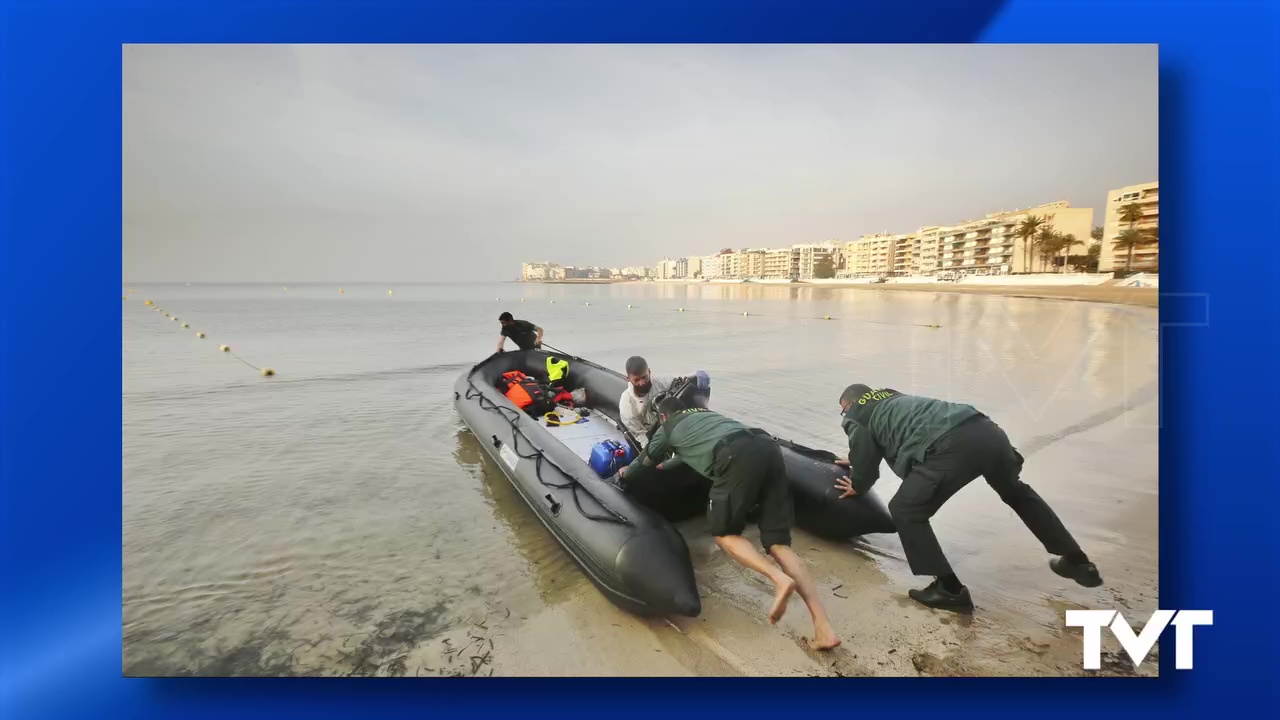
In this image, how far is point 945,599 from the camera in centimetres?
175

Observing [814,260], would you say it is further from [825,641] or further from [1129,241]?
[825,641]

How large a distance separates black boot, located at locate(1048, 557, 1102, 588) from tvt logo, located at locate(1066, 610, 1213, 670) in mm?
97

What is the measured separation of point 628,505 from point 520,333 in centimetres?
221

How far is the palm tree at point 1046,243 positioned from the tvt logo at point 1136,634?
4.34ft

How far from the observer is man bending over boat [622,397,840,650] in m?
1.67

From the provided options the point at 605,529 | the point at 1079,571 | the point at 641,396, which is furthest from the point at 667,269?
the point at 1079,571

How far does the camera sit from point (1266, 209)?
1.82 meters

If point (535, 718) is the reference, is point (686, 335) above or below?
above

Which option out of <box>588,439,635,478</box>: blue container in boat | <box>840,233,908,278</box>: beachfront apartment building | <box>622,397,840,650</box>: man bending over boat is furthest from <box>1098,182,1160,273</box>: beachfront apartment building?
<box>588,439,635,478</box>: blue container in boat

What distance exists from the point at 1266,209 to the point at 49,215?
427 cm

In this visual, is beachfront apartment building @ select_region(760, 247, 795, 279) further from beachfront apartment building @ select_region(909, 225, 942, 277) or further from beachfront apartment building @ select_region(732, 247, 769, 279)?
beachfront apartment building @ select_region(909, 225, 942, 277)

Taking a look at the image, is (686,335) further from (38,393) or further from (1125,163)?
(38,393)

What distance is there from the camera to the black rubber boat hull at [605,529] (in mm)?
1673
